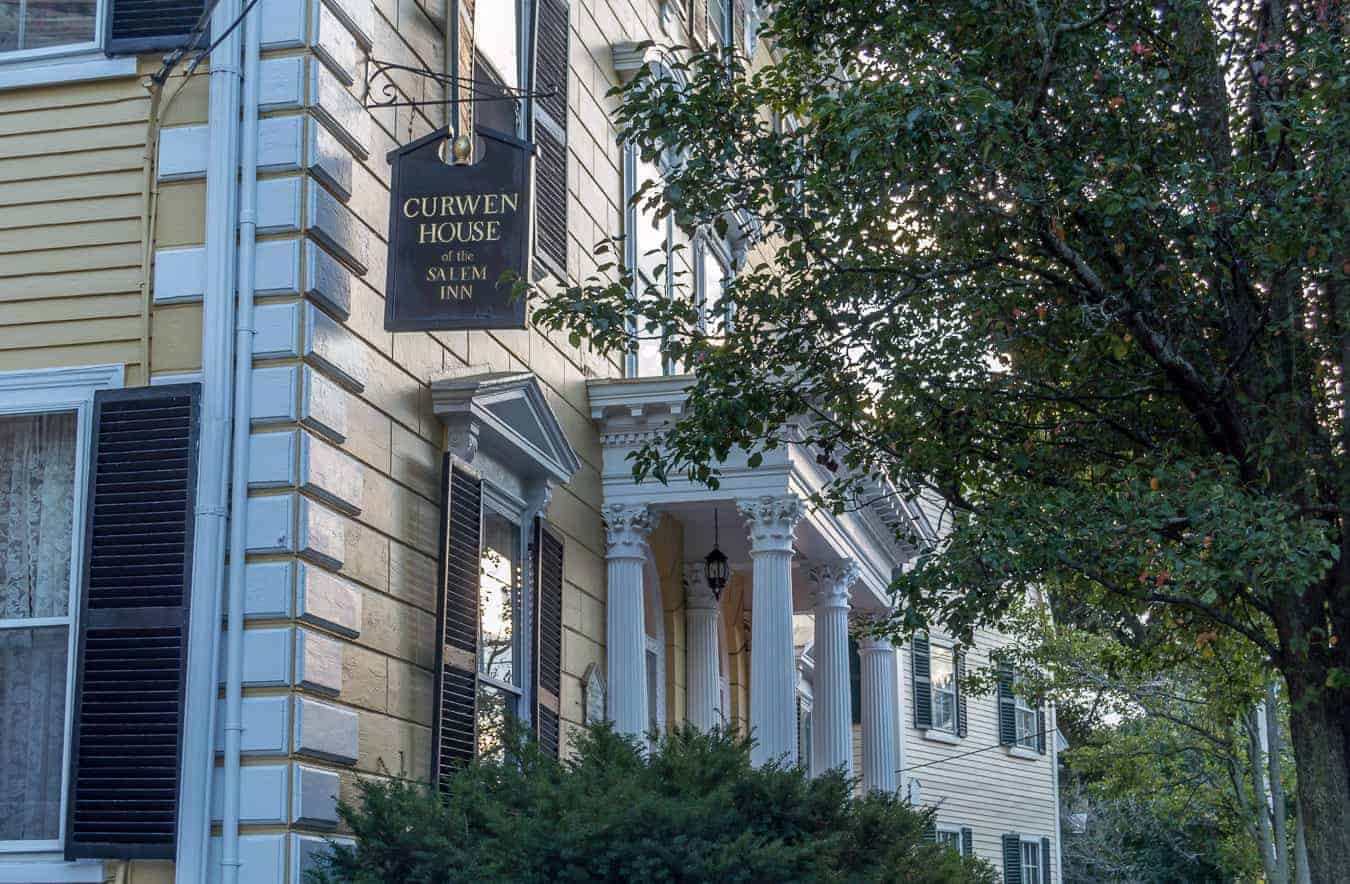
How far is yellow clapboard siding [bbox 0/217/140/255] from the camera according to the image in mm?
8750

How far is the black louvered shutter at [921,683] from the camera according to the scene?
95.1ft

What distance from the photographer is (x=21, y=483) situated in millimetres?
8633

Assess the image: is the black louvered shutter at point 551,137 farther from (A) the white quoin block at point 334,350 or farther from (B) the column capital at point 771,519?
(A) the white quoin block at point 334,350

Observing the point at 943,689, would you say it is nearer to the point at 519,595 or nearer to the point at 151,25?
the point at 519,595

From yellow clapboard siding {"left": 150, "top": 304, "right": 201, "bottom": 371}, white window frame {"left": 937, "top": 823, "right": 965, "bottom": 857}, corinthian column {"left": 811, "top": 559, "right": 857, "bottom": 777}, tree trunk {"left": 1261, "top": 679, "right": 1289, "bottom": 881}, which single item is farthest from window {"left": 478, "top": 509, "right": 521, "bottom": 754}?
white window frame {"left": 937, "top": 823, "right": 965, "bottom": 857}

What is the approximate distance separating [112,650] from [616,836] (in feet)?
8.69

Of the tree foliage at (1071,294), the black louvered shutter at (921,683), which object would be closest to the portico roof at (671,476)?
the tree foliage at (1071,294)

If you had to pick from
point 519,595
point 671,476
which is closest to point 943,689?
point 671,476

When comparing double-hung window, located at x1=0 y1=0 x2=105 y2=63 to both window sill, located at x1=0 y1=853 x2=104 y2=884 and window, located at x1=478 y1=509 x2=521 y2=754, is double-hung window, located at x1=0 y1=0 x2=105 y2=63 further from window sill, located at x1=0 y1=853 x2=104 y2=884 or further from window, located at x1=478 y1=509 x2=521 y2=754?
window sill, located at x1=0 y1=853 x2=104 y2=884

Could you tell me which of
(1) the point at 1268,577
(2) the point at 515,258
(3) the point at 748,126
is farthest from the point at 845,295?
(1) the point at 1268,577

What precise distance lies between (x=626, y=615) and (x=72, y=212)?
6072 millimetres

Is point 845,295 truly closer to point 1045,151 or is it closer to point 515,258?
point 1045,151

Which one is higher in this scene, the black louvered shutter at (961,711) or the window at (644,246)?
the window at (644,246)

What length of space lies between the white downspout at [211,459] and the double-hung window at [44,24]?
84 cm
